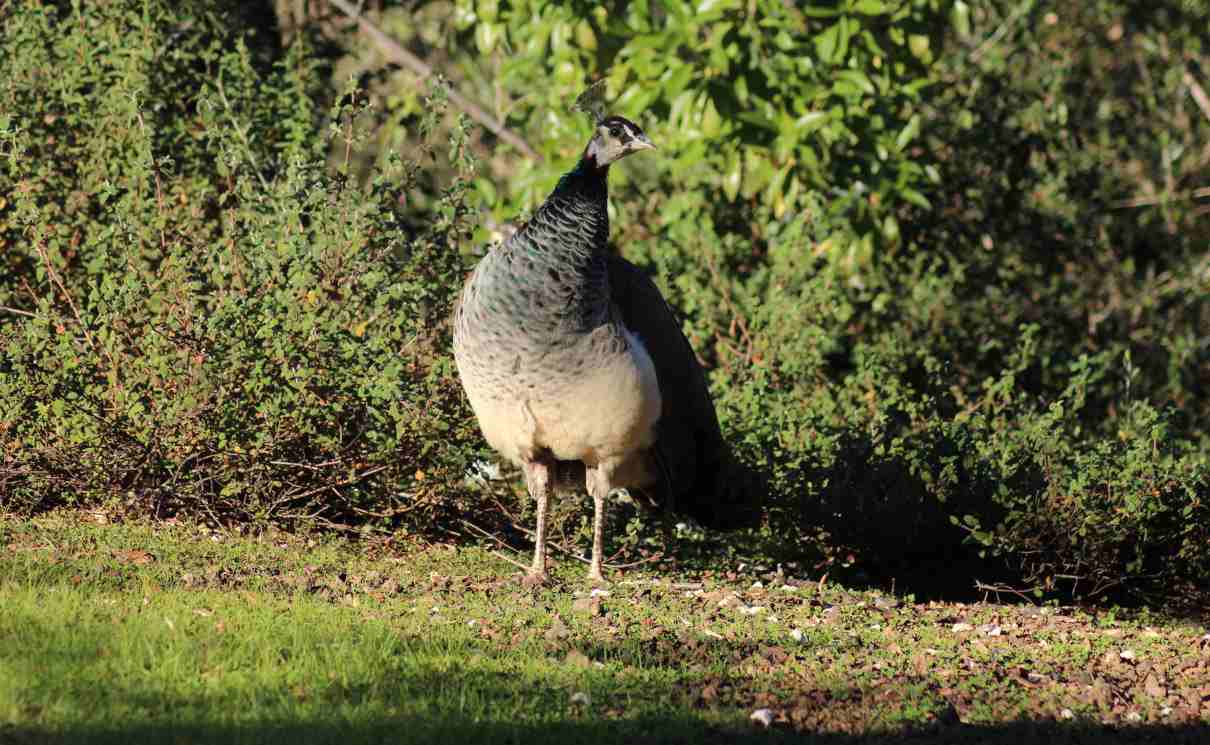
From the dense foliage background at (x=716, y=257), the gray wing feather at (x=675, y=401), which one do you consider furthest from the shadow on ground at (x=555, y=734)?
the gray wing feather at (x=675, y=401)

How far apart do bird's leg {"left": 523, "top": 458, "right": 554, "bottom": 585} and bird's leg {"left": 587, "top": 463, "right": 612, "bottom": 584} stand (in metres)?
0.19

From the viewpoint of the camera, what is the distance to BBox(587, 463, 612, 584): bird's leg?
7258 millimetres

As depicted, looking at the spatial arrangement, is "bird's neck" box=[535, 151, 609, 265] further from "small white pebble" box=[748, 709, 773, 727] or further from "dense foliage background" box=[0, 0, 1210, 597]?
"small white pebble" box=[748, 709, 773, 727]

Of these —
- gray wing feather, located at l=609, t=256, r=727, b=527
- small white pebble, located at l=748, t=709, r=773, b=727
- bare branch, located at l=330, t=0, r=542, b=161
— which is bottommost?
small white pebble, located at l=748, t=709, r=773, b=727

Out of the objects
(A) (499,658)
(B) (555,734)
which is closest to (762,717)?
(B) (555,734)

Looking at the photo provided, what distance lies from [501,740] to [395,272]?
394cm

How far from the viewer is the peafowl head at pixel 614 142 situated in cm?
711

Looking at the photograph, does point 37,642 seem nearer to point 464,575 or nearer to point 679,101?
point 464,575

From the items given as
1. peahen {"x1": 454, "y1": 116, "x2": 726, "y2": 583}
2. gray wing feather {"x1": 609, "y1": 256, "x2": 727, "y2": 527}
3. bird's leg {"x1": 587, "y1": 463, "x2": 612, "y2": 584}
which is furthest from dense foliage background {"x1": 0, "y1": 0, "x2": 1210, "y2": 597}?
bird's leg {"x1": 587, "y1": 463, "x2": 612, "y2": 584}

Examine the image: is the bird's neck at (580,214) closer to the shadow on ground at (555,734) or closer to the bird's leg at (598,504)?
the bird's leg at (598,504)

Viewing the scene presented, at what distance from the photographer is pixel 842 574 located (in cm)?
863

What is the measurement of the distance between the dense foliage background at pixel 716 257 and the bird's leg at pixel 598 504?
774mm

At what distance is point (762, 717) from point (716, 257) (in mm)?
5578

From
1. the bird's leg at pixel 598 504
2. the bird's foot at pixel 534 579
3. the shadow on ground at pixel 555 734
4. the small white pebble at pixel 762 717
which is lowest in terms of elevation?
the shadow on ground at pixel 555 734
